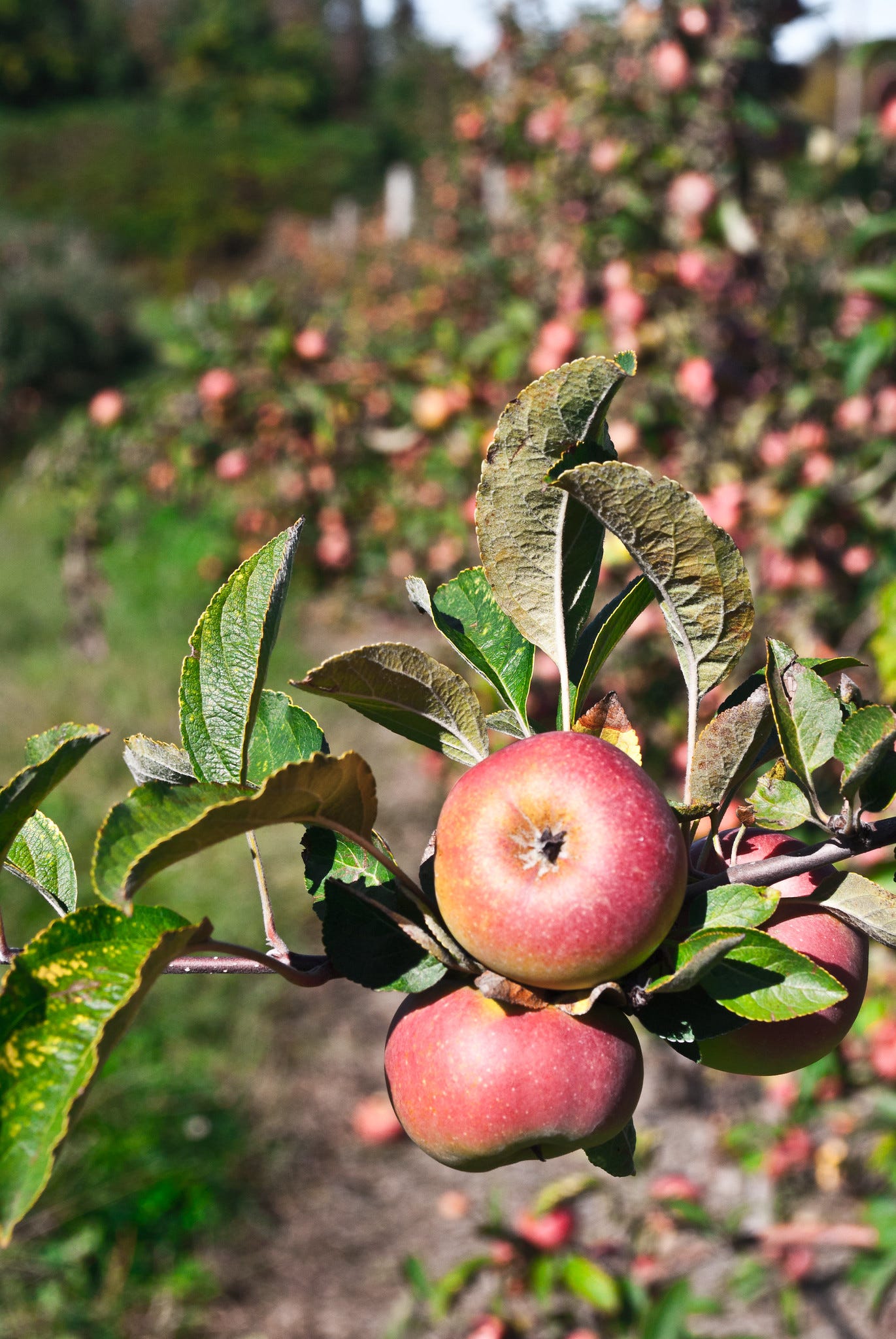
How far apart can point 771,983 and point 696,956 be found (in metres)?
0.05

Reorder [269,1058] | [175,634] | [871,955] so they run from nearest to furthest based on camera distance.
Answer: [871,955] → [269,1058] → [175,634]

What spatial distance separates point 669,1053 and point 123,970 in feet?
7.38

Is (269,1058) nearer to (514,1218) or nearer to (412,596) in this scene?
(514,1218)

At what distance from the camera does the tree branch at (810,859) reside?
428 mm

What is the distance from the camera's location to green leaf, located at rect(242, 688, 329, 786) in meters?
0.49

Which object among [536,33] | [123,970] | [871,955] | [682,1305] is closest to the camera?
[123,970]

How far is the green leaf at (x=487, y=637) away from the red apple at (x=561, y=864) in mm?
79

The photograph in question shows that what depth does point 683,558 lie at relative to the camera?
0.44 metres

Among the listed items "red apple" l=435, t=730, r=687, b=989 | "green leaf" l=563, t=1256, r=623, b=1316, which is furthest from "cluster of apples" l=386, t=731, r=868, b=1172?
"green leaf" l=563, t=1256, r=623, b=1316

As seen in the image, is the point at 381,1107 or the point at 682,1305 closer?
the point at 682,1305

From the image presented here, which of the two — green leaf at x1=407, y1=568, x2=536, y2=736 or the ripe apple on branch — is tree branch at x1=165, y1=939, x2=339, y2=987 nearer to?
the ripe apple on branch

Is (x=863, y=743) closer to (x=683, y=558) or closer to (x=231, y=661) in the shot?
(x=683, y=558)

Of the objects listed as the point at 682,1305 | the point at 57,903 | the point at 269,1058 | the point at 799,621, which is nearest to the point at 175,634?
the point at 269,1058

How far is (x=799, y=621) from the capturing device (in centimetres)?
190
